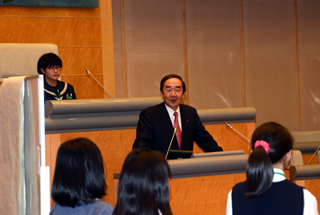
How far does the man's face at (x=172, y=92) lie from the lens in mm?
2982

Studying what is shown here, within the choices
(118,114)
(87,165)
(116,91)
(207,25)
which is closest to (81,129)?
(118,114)

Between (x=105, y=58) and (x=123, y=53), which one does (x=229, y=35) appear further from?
(x=105, y=58)

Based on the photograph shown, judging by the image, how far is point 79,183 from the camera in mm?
1401

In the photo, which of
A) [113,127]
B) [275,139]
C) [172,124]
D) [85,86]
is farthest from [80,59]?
[275,139]

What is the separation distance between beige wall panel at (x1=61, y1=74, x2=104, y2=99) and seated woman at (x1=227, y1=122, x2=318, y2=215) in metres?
3.67

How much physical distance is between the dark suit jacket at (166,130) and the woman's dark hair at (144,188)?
5.11ft

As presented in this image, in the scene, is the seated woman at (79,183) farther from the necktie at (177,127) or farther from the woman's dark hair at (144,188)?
the necktie at (177,127)

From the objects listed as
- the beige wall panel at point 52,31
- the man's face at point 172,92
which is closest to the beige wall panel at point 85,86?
the beige wall panel at point 52,31

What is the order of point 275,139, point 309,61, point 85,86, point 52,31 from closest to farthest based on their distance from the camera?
point 275,139 → point 52,31 → point 85,86 → point 309,61

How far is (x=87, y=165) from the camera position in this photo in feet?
4.65

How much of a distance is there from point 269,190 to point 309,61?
211 inches

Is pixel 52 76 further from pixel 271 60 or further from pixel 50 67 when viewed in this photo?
pixel 271 60

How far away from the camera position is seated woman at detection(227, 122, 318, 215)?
4.44 feet

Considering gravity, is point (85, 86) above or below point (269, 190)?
above
